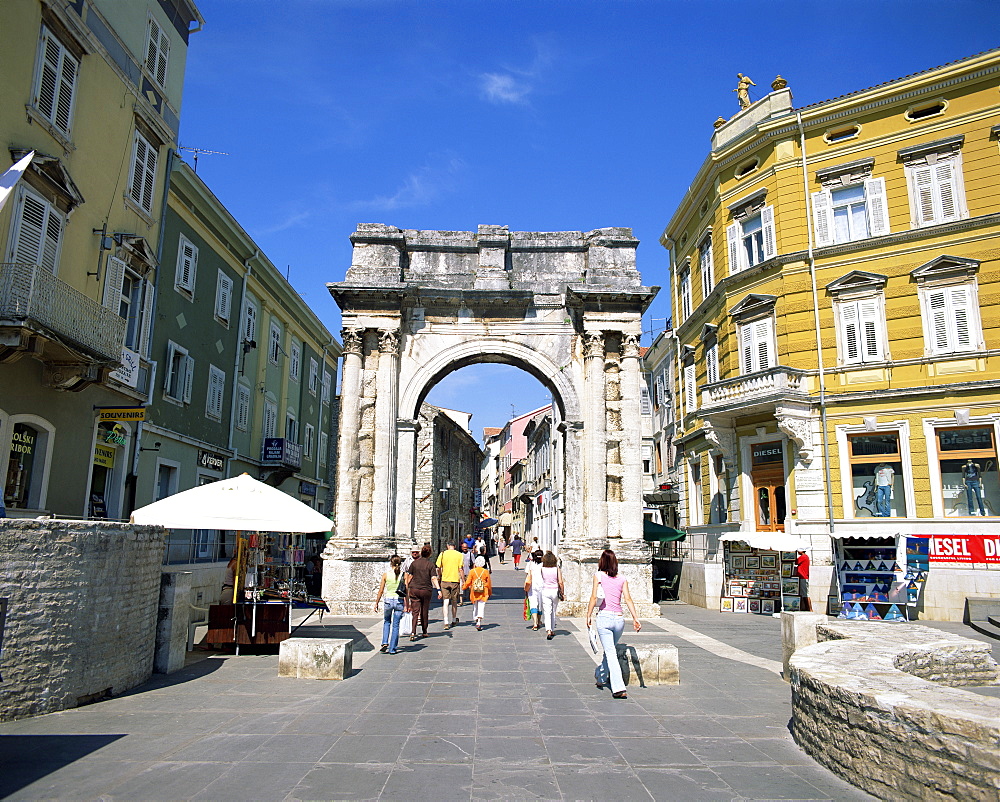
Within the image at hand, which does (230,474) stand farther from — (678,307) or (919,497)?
(919,497)

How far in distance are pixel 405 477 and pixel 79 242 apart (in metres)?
8.91

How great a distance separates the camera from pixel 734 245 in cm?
2156

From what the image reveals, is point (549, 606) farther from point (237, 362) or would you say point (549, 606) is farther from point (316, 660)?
point (237, 362)

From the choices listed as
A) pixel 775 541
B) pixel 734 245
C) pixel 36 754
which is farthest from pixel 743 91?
pixel 36 754

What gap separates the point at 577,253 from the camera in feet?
60.2

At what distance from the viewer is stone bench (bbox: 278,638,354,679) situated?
29.5 ft

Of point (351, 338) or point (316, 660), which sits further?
point (351, 338)

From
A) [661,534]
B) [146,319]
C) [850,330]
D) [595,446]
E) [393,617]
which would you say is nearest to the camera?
[393,617]

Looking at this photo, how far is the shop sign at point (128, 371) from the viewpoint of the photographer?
53.0ft

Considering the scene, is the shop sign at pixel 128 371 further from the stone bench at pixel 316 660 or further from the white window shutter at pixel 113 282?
the stone bench at pixel 316 660

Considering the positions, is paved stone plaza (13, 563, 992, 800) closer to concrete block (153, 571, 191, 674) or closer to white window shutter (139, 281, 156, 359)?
concrete block (153, 571, 191, 674)

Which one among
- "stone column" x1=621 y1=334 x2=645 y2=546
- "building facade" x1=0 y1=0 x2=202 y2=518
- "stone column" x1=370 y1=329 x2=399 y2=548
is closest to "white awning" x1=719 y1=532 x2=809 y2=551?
"stone column" x1=621 y1=334 x2=645 y2=546

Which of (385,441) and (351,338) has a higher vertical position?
(351,338)

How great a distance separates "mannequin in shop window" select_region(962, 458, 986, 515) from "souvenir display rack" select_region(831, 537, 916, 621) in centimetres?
245
